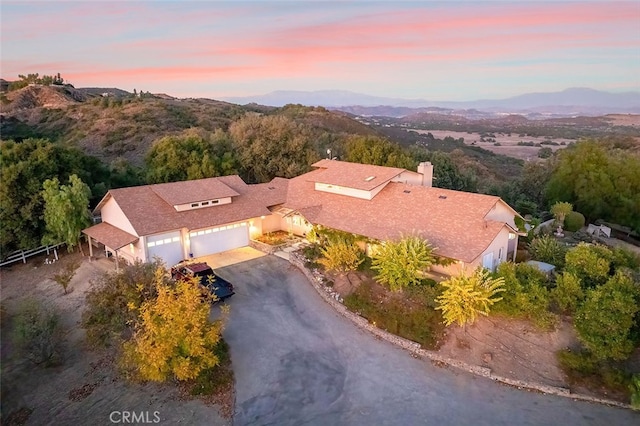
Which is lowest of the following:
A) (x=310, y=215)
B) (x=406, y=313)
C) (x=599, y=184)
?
(x=406, y=313)

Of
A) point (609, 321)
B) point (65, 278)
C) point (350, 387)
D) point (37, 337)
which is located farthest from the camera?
point (65, 278)

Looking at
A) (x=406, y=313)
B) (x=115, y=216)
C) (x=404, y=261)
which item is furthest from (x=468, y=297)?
(x=115, y=216)

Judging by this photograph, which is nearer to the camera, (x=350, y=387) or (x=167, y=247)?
(x=350, y=387)

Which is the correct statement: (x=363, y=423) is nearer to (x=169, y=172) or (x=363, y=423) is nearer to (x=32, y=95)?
(x=169, y=172)

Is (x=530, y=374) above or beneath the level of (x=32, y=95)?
beneath

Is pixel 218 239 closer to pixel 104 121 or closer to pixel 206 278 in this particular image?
pixel 206 278

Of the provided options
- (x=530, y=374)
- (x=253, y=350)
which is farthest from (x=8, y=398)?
(x=530, y=374)
